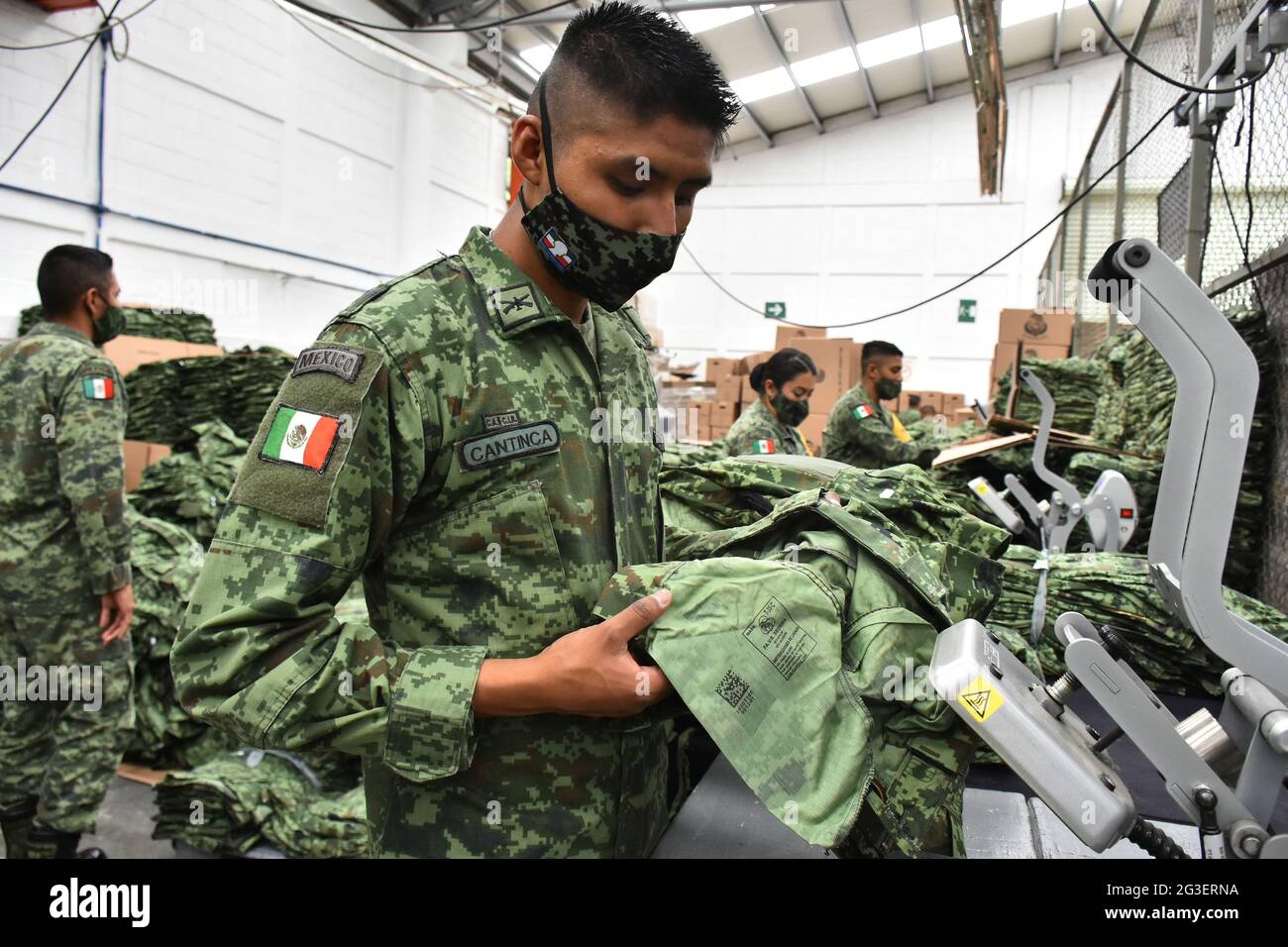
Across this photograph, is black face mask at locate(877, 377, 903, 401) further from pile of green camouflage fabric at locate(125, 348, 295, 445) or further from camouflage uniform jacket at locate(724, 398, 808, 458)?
pile of green camouflage fabric at locate(125, 348, 295, 445)

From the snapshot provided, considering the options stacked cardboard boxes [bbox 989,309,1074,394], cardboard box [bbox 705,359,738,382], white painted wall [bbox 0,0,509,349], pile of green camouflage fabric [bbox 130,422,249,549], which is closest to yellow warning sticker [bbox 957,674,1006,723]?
pile of green camouflage fabric [bbox 130,422,249,549]

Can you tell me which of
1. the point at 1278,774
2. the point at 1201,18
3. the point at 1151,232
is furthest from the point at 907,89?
the point at 1278,774

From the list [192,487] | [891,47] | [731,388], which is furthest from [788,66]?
[192,487]

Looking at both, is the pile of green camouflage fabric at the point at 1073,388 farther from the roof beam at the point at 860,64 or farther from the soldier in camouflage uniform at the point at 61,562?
the roof beam at the point at 860,64

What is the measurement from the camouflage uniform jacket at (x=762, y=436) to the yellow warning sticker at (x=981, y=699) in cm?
325

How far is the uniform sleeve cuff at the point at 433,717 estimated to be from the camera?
35.2 inches

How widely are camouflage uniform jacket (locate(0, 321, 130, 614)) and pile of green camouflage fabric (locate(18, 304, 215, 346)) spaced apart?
333 cm

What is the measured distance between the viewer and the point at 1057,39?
12.5 m

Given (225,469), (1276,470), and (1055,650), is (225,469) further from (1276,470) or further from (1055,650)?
(1276,470)

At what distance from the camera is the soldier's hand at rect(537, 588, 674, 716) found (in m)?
0.90

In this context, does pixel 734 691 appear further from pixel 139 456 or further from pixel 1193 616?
pixel 139 456

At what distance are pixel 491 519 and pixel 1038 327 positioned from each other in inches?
289

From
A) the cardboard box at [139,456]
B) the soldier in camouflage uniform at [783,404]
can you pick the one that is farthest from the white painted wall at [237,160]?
the soldier in camouflage uniform at [783,404]
